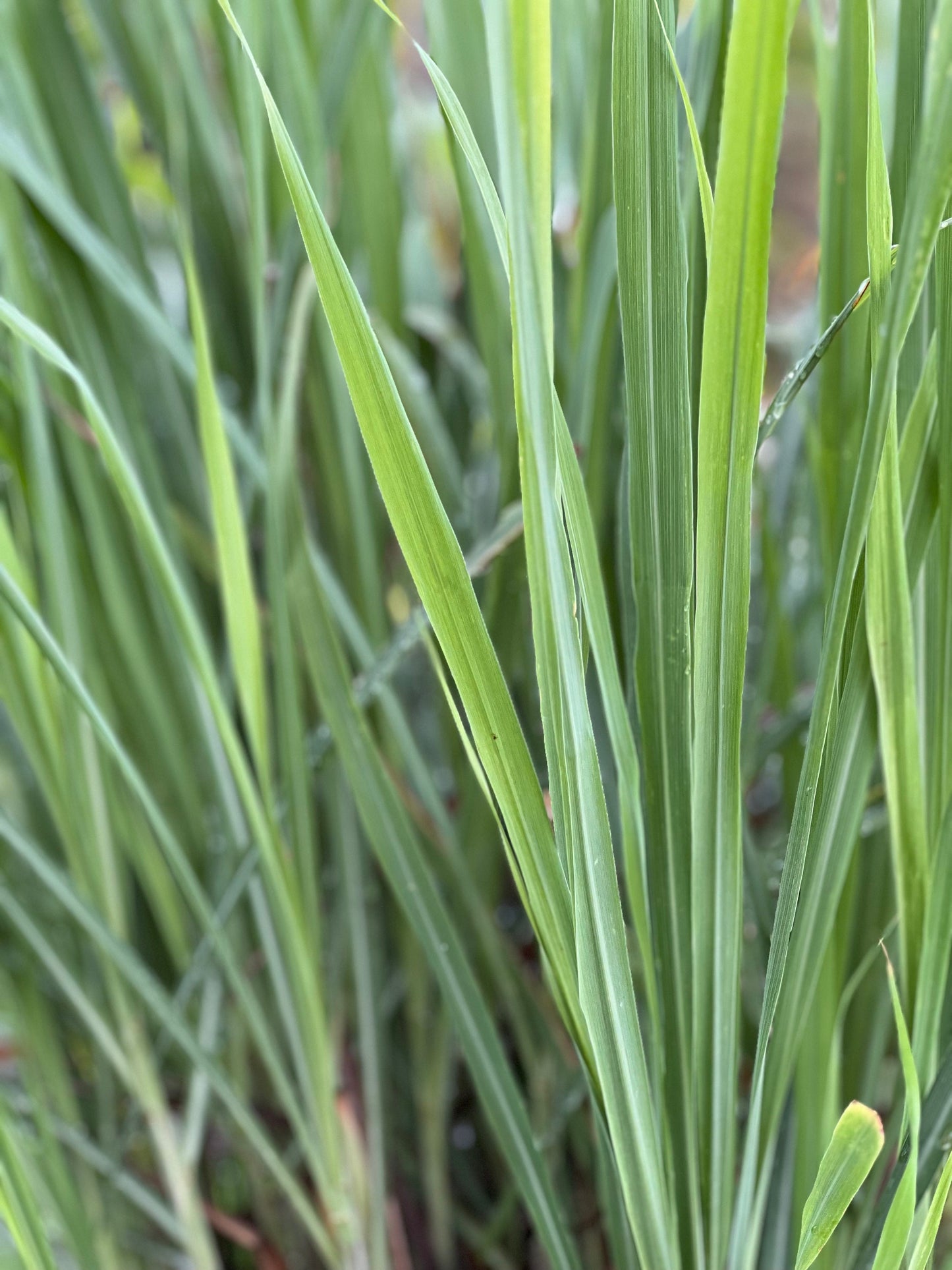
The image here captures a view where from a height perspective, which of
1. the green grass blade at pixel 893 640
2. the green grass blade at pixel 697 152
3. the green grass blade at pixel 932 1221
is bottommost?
the green grass blade at pixel 932 1221

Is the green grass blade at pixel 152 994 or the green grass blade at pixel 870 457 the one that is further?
the green grass blade at pixel 152 994

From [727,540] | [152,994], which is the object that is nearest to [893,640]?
[727,540]

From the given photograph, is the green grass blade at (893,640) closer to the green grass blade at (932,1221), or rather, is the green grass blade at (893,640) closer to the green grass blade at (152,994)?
the green grass blade at (932,1221)

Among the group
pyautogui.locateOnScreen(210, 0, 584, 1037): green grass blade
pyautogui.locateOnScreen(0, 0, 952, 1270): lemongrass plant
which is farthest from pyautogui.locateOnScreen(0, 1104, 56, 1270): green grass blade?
pyautogui.locateOnScreen(210, 0, 584, 1037): green grass blade

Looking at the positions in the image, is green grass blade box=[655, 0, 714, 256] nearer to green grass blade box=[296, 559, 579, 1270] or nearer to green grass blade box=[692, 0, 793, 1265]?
green grass blade box=[692, 0, 793, 1265]

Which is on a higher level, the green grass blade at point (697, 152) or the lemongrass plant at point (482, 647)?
the green grass blade at point (697, 152)

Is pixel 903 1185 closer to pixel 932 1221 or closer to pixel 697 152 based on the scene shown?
pixel 932 1221

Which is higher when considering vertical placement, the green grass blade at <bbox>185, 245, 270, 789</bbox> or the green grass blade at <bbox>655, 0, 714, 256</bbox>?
the green grass blade at <bbox>655, 0, 714, 256</bbox>

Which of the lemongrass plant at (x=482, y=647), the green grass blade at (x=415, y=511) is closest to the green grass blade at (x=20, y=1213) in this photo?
the lemongrass plant at (x=482, y=647)
